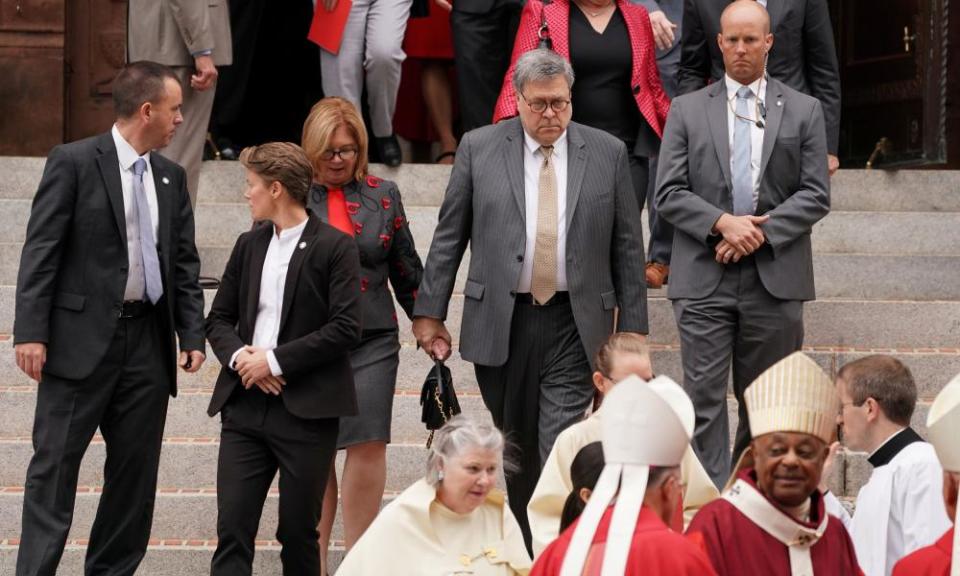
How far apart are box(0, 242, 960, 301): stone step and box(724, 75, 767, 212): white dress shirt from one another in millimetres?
2071

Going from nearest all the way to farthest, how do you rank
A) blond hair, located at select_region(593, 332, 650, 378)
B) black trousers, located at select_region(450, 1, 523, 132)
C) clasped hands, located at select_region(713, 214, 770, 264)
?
blond hair, located at select_region(593, 332, 650, 378), clasped hands, located at select_region(713, 214, 770, 264), black trousers, located at select_region(450, 1, 523, 132)

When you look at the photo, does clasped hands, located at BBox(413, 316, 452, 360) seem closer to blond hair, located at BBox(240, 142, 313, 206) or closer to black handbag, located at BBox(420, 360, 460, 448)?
black handbag, located at BBox(420, 360, 460, 448)

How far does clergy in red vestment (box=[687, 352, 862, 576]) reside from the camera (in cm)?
486

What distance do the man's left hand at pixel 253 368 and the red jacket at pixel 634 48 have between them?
2.05 metres

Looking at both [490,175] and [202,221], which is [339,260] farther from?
[202,221]

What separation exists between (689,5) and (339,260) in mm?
2452

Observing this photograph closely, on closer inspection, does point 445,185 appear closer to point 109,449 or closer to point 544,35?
point 544,35

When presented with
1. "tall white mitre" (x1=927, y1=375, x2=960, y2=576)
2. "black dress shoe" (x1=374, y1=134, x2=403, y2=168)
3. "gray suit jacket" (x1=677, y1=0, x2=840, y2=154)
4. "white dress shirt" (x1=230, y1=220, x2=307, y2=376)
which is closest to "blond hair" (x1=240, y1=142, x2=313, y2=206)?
"white dress shirt" (x1=230, y1=220, x2=307, y2=376)

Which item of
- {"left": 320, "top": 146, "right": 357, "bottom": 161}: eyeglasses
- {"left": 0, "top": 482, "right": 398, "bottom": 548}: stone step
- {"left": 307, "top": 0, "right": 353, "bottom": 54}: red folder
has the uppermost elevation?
{"left": 307, "top": 0, "right": 353, "bottom": 54}: red folder

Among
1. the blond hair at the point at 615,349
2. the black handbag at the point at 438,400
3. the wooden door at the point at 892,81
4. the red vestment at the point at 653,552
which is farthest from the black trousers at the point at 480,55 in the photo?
the red vestment at the point at 653,552

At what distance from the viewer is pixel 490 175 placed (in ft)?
23.1

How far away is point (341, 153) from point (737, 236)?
5.03 feet

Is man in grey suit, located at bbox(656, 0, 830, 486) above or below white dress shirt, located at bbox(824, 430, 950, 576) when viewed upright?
above

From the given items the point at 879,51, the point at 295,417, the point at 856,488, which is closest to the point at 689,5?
the point at 856,488
